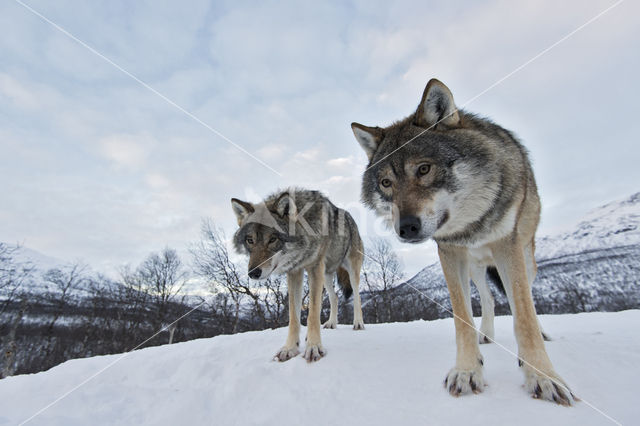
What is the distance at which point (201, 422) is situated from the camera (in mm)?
2502

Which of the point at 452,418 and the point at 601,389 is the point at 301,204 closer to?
the point at 452,418

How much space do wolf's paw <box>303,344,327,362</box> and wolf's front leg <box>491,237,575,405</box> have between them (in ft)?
7.26

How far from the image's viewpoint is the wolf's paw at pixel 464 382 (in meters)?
2.20

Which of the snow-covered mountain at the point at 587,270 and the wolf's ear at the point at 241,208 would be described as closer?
the wolf's ear at the point at 241,208

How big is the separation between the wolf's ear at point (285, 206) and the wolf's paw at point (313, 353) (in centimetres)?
221

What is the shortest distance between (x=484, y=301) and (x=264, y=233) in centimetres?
347

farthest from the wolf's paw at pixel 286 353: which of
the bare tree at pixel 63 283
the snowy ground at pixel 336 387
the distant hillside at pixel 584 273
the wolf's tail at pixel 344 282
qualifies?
the bare tree at pixel 63 283

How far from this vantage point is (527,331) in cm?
227

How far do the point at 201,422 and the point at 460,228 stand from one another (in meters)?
2.97

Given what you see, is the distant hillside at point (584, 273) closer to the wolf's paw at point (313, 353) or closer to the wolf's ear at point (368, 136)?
the wolf's paw at point (313, 353)

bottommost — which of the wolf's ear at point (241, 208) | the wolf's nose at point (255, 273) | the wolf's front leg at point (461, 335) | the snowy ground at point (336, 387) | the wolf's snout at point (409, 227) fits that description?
the snowy ground at point (336, 387)

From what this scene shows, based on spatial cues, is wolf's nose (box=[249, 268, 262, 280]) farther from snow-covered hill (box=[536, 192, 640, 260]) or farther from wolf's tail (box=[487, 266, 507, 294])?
snow-covered hill (box=[536, 192, 640, 260])

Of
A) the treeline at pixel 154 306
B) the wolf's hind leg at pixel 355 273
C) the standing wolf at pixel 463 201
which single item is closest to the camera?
the standing wolf at pixel 463 201

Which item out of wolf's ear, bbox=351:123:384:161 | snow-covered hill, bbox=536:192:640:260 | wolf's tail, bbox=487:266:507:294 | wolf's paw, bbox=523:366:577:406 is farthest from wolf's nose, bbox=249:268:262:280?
snow-covered hill, bbox=536:192:640:260
